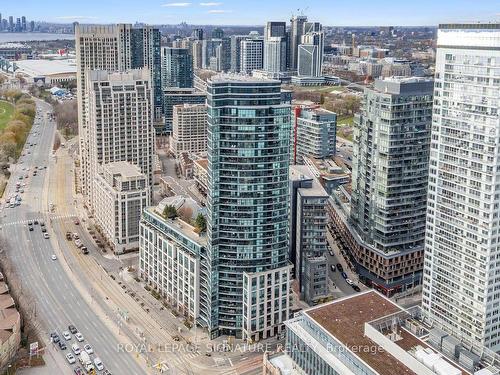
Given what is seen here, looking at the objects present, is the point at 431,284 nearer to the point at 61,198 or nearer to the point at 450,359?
the point at 450,359

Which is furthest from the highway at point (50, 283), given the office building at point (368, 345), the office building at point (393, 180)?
A: the office building at point (393, 180)

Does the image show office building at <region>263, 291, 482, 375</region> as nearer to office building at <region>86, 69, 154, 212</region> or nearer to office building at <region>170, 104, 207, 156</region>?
office building at <region>86, 69, 154, 212</region>

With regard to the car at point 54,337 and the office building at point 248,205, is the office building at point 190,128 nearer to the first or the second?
the office building at point 248,205

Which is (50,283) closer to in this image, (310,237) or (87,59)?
(310,237)

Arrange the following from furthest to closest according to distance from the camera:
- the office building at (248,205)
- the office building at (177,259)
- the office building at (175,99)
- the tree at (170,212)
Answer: the office building at (175,99), the tree at (170,212), the office building at (177,259), the office building at (248,205)

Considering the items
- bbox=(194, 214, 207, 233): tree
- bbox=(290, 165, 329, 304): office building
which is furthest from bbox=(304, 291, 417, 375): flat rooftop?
bbox=(194, 214, 207, 233): tree

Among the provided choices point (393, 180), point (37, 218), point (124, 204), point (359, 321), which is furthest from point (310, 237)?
point (37, 218)
